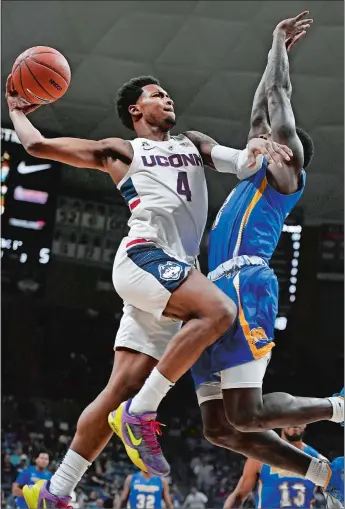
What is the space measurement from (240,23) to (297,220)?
2696 millimetres

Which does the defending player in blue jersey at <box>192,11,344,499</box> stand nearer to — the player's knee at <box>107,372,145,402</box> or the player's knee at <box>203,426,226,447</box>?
the player's knee at <box>203,426,226,447</box>

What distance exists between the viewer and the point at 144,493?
847cm

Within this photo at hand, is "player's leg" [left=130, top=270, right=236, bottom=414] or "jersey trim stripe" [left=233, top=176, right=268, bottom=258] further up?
"jersey trim stripe" [left=233, top=176, right=268, bottom=258]

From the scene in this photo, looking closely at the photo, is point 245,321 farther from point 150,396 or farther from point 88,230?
point 88,230

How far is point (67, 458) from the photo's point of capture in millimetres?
3832

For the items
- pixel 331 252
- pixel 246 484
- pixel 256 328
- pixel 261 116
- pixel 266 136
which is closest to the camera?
pixel 256 328

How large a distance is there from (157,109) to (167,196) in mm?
558

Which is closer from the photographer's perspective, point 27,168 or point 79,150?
point 79,150

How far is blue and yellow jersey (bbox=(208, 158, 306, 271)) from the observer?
13.3 feet

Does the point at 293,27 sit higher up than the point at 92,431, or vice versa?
the point at 293,27

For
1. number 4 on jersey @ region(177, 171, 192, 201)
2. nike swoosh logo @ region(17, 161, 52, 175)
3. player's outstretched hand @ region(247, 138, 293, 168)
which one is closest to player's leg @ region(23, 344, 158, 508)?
number 4 on jersey @ region(177, 171, 192, 201)

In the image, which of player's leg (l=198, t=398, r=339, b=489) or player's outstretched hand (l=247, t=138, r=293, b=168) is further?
player's leg (l=198, t=398, r=339, b=489)

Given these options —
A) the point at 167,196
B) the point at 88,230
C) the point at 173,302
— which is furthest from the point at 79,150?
the point at 88,230

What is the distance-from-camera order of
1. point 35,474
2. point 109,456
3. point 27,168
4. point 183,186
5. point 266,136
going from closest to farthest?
point 183,186 → point 266,136 → point 35,474 → point 27,168 → point 109,456
